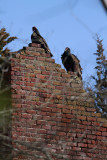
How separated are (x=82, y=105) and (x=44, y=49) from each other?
1.25 meters

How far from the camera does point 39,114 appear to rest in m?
6.50

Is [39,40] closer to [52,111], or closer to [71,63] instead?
[71,63]

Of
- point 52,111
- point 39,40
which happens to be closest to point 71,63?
point 39,40

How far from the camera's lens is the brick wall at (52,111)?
6.39 meters

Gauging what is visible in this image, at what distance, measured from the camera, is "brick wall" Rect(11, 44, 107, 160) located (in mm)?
6391

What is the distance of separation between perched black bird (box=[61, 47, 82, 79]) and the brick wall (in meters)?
0.48

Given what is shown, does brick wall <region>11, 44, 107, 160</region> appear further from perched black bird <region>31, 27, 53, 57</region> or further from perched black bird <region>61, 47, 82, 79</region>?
perched black bird <region>61, 47, 82, 79</region>

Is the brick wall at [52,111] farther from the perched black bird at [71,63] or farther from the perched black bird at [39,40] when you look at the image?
the perched black bird at [71,63]

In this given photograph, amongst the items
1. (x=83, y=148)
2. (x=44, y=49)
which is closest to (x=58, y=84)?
(x=44, y=49)

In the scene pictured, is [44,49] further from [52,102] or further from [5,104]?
[5,104]

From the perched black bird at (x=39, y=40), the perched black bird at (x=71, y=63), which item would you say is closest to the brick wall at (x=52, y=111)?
the perched black bird at (x=39, y=40)

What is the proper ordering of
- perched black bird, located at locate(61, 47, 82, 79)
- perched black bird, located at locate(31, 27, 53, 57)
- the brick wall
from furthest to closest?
perched black bird, located at locate(61, 47, 82, 79) < perched black bird, located at locate(31, 27, 53, 57) < the brick wall

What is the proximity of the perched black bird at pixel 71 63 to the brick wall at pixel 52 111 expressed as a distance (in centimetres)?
48

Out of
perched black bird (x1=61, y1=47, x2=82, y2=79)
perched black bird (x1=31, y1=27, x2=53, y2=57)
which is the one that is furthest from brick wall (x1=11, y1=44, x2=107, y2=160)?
perched black bird (x1=61, y1=47, x2=82, y2=79)
